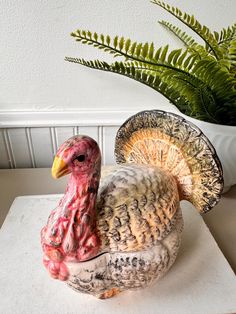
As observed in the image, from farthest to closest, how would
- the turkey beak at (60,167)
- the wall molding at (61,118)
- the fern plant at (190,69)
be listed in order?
the wall molding at (61,118), the fern plant at (190,69), the turkey beak at (60,167)

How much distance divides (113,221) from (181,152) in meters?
0.17

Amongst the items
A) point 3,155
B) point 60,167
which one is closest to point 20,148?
point 3,155

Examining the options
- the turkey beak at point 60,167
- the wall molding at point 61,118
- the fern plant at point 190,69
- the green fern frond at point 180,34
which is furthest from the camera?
the wall molding at point 61,118

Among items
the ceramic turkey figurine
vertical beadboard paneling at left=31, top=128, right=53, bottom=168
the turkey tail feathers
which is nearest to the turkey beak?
the ceramic turkey figurine

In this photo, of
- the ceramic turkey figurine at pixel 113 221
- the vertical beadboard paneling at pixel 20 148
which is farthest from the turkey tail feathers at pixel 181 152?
the vertical beadboard paneling at pixel 20 148

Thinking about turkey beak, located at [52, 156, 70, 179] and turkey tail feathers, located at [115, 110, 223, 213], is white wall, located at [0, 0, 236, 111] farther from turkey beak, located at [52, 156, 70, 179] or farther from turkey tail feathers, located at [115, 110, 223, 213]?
turkey beak, located at [52, 156, 70, 179]

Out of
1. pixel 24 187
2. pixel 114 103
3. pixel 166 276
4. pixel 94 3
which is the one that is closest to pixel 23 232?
pixel 24 187

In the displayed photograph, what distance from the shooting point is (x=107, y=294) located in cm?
46

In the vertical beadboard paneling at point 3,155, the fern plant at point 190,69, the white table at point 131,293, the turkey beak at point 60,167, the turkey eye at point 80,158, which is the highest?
the fern plant at point 190,69

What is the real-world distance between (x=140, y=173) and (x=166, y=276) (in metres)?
0.19

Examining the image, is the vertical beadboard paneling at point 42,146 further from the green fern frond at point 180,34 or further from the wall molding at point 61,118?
the green fern frond at point 180,34

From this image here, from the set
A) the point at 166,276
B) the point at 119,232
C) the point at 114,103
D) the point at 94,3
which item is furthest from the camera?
the point at 114,103

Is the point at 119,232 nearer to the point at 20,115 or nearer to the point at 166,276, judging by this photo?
the point at 166,276

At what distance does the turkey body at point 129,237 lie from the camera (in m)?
0.40
